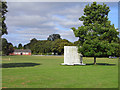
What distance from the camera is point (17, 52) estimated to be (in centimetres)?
14750

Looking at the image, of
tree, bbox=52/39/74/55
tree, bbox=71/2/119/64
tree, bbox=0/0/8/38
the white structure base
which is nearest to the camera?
tree, bbox=0/0/8/38

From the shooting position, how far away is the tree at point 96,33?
1093 inches

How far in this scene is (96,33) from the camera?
2852cm

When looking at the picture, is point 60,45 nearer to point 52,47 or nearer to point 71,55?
point 52,47

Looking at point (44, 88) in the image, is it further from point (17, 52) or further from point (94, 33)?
point (17, 52)

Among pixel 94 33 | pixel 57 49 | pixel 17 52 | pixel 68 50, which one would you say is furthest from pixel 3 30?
pixel 17 52

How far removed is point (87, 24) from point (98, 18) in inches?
77.1

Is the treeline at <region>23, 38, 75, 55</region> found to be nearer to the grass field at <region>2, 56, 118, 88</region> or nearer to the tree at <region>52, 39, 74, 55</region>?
the tree at <region>52, 39, 74, 55</region>

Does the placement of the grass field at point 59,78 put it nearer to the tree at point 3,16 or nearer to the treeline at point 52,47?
the tree at point 3,16

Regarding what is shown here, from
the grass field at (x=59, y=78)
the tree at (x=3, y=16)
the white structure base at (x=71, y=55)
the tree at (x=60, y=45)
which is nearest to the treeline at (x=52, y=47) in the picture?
the tree at (x=60, y=45)

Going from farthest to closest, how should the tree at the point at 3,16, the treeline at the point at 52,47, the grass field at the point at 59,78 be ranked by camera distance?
the treeline at the point at 52,47
the tree at the point at 3,16
the grass field at the point at 59,78

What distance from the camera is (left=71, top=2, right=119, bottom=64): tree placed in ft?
91.1

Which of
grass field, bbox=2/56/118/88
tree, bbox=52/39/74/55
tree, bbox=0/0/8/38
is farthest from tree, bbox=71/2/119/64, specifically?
tree, bbox=52/39/74/55

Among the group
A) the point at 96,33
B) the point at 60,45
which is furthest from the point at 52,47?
the point at 96,33
